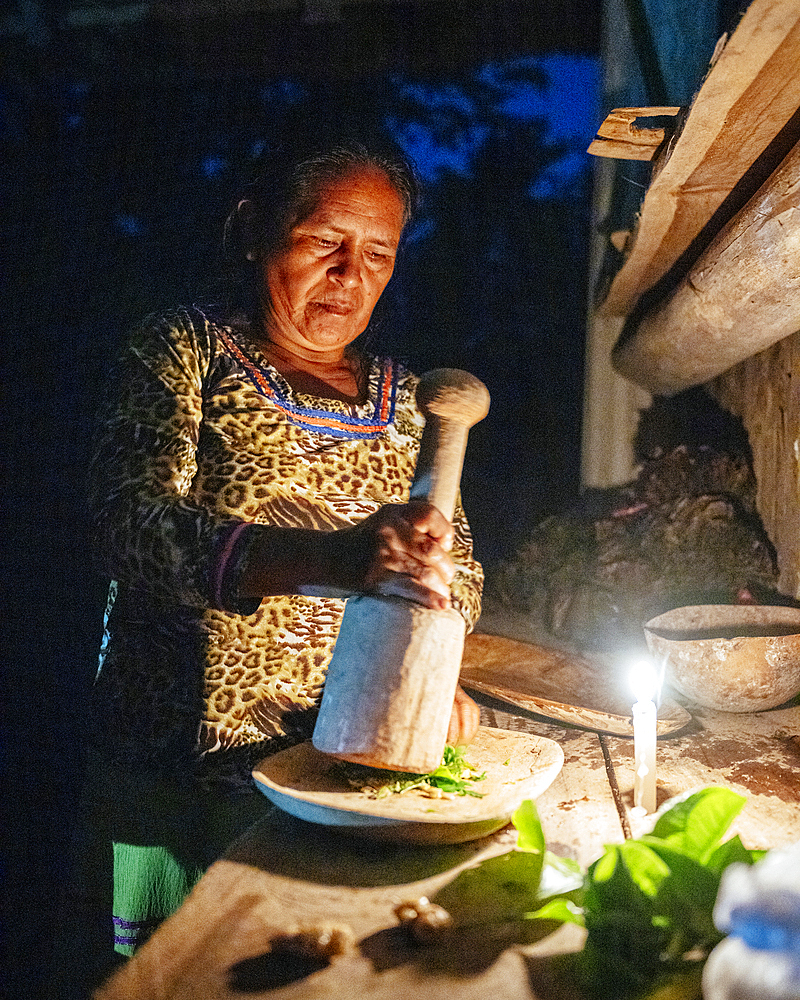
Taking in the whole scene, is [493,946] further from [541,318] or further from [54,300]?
[541,318]

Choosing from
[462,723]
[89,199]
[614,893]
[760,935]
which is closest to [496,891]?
[614,893]

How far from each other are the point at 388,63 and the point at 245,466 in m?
2.40

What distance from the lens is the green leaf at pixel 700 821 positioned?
1109mm

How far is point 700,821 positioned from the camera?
1.13 meters

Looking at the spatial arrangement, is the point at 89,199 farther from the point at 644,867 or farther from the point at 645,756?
the point at 644,867

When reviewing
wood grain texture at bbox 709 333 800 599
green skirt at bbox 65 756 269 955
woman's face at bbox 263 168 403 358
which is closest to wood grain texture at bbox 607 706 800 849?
wood grain texture at bbox 709 333 800 599

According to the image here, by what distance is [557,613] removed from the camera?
339cm

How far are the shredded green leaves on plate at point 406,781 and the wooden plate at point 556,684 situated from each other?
615mm

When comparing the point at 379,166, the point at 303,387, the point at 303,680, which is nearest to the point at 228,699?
the point at 303,680

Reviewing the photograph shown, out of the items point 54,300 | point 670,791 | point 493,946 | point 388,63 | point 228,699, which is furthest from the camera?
point 388,63

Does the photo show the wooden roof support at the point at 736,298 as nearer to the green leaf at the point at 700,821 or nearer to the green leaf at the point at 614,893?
the green leaf at the point at 700,821

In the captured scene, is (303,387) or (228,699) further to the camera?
(303,387)

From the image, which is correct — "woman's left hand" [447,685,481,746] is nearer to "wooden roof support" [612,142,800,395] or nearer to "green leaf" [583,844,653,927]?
"green leaf" [583,844,653,927]

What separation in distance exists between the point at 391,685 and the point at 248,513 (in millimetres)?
641
